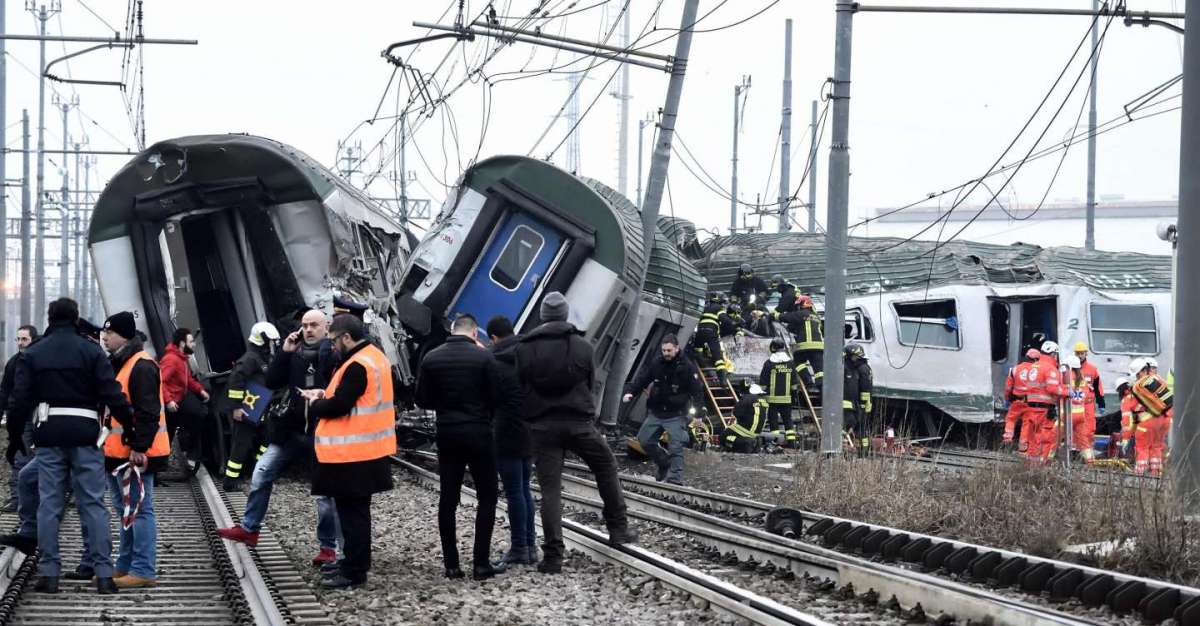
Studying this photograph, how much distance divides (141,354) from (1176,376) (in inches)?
264

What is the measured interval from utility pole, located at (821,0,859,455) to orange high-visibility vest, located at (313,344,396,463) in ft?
25.2

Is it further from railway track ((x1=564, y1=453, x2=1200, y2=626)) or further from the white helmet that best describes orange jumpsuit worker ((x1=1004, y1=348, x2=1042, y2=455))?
the white helmet

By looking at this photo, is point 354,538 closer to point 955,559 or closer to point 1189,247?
point 955,559

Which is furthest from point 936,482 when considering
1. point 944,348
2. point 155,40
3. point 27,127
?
point 27,127

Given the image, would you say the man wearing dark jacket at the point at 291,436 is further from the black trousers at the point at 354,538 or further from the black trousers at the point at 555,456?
the black trousers at the point at 555,456

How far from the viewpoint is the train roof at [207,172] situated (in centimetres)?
1407

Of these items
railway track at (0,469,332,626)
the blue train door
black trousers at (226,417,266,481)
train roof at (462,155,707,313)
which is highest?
train roof at (462,155,707,313)

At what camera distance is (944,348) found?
2219 cm

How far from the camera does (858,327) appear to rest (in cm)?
2241

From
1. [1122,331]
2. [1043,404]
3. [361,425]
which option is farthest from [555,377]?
[1122,331]

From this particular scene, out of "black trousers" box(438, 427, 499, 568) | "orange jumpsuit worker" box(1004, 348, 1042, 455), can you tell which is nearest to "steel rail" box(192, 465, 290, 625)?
"black trousers" box(438, 427, 499, 568)

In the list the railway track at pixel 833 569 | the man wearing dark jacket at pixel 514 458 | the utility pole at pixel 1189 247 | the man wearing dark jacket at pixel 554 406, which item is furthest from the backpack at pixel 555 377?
the utility pole at pixel 1189 247

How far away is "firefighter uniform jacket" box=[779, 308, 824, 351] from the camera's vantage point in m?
20.2

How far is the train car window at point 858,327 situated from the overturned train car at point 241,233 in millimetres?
9110
